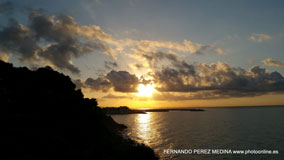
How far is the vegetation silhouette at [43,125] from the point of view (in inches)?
846

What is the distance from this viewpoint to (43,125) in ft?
90.3

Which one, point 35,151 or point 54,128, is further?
point 54,128

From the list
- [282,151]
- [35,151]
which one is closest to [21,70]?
[35,151]

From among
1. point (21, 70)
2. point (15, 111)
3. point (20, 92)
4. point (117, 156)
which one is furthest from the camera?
point (21, 70)

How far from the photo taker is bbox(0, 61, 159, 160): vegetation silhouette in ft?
70.5

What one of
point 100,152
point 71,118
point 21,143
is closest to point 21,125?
point 21,143

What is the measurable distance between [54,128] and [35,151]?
26.7ft

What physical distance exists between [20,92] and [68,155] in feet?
67.7

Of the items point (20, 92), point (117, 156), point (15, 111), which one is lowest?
point (117, 156)

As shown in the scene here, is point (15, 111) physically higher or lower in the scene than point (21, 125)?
higher

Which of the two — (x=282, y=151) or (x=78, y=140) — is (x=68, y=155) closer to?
(x=78, y=140)

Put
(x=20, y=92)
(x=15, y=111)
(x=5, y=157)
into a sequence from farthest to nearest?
(x=20, y=92), (x=15, y=111), (x=5, y=157)

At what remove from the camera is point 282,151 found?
1485 inches

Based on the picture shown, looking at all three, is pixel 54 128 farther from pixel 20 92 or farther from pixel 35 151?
pixel 20 92
